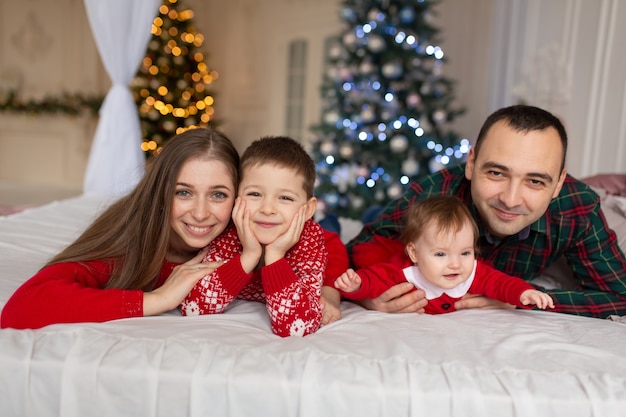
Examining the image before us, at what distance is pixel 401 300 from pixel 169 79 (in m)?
6.11

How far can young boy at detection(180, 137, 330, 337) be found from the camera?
135cm

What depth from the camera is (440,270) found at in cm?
156

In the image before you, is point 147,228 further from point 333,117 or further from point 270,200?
point 333,117

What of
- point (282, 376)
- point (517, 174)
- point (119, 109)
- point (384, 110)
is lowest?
point (282, 376)

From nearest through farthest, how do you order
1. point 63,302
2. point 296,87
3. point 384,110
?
point 63,302 → point 384,110 → point 296,87

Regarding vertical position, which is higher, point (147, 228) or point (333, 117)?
point (333, 117)

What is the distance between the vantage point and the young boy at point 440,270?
5.08 ft

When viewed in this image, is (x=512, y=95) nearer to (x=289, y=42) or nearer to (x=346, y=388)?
(x=289, y=42)

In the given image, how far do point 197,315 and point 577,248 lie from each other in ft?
4.20

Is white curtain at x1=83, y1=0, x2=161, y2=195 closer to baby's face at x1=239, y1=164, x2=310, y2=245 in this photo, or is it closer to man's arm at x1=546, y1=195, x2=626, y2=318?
baby's face at x1=239, y1=164, x2=310, y2=245

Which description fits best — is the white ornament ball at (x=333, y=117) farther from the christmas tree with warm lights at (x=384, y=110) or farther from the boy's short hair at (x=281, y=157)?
the boy's short hair at (x=281, y=157)

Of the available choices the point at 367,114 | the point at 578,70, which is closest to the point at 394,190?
the point at 367,114

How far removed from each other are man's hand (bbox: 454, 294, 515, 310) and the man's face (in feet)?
0.76

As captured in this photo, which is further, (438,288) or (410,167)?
(410,167)
